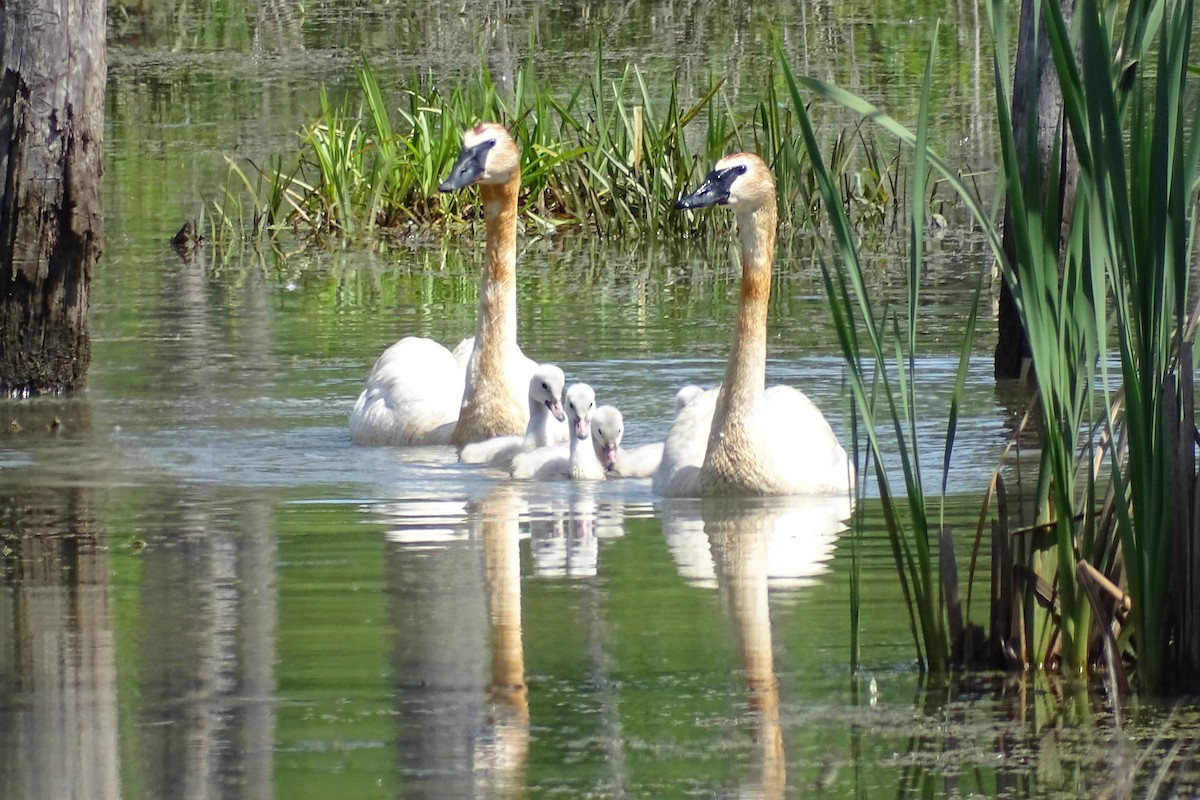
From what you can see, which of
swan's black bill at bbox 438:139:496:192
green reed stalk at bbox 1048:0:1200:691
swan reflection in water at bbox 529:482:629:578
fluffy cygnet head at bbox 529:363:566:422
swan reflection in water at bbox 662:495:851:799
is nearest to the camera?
green reed stalk at bbox 1048:0:1200:691

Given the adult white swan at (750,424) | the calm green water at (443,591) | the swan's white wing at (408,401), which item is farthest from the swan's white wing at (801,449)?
the swan's white wing at (408,401)

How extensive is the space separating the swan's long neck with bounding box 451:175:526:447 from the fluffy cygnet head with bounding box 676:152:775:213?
158 centimetres

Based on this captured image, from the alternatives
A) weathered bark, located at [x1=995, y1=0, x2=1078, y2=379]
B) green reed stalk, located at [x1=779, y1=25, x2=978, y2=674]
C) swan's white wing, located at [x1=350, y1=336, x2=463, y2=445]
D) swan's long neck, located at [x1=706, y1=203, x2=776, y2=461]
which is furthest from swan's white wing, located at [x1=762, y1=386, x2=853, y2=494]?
green reed stalk, located at [x1=779, y1=25, x2=978, y2=674]

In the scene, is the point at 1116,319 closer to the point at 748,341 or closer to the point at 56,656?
the point at 56,656

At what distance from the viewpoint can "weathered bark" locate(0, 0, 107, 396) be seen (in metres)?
9.76

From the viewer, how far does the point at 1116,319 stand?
14.9 ft

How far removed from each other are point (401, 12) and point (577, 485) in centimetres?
1995

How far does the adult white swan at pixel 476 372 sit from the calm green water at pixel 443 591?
0.20 meters

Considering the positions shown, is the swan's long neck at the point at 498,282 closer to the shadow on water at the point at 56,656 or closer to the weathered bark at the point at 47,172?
the weathered bark at the point at 47,172

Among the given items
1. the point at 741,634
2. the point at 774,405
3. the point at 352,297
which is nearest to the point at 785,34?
the point at 352,297

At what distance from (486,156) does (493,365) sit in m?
1.06

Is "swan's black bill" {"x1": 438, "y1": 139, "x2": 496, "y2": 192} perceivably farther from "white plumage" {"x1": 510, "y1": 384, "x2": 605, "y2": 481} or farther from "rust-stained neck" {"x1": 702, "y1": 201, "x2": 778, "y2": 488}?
"rust-stained neck" {"x1": 702, "y1": 201, "x2": 778, "y2": 488}

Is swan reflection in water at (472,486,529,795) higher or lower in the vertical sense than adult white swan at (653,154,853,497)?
lower

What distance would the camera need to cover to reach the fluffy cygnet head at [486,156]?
10.4 meters
